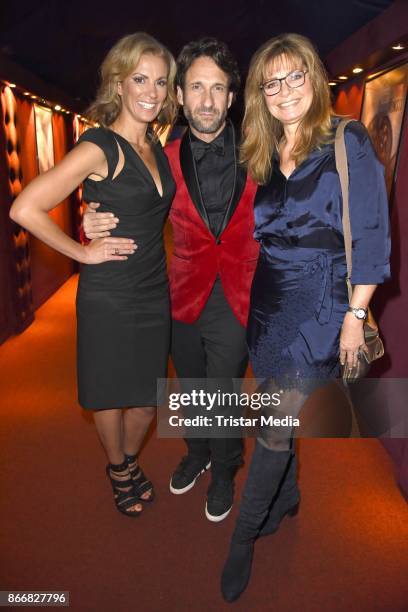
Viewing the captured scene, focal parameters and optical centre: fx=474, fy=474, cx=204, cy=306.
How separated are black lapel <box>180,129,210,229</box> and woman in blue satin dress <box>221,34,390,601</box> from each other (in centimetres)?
25

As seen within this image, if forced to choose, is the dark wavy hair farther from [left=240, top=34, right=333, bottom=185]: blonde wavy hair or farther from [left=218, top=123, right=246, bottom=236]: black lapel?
[left=218, top=123, right=246, bottom=236]: black lapel

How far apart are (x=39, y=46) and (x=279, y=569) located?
4.81m

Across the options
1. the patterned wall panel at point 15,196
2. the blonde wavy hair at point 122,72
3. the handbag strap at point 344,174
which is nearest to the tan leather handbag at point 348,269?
the handbag strap at point 344,174

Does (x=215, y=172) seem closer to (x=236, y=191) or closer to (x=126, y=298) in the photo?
(x=236, y=191)

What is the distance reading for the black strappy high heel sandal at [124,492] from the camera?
7.61ft

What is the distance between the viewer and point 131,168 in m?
1.90

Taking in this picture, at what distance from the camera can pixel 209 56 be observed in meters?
2.02

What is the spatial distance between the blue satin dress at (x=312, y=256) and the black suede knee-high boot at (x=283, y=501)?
63cm

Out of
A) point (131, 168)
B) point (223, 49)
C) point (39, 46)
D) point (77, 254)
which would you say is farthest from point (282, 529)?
point (39, 46)

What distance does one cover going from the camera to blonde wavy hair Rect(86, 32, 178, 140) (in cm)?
189

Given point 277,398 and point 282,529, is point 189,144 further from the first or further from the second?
point 282,529

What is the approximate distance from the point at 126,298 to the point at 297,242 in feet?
2.53

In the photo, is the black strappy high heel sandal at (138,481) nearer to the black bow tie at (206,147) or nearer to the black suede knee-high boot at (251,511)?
the black suede knee-high boot at (251,511)

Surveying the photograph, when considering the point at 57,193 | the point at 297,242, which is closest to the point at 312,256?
the point at 297,242
